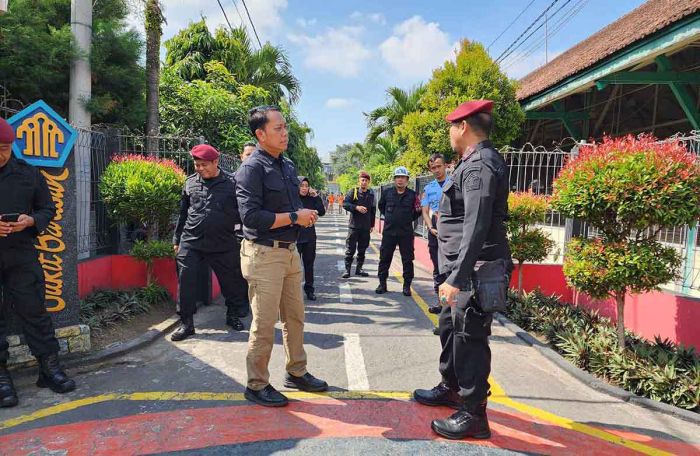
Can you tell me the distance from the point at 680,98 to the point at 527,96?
418 centimetres

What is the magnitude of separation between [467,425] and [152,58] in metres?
7.21

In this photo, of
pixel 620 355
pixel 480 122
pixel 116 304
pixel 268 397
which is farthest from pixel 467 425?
pixel 116 304

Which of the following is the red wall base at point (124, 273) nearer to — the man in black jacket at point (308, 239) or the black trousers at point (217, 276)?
the black trousers at point (217, 276)

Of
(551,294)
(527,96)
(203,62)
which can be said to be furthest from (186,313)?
(203,62)

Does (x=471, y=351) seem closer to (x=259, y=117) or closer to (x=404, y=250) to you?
(x=259, y=117)

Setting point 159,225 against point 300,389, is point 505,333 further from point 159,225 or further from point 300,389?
point 159,225

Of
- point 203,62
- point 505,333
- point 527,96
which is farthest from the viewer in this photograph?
point 203,62

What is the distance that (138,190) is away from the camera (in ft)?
17.2

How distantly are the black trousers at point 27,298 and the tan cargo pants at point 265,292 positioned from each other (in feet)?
5.29

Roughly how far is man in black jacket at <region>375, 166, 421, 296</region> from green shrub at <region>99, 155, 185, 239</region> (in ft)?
9.75

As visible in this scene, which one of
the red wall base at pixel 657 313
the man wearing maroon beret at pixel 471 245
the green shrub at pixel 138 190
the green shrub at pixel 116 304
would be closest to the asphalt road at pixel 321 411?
the man wearing maroon beret at pixel 471 245

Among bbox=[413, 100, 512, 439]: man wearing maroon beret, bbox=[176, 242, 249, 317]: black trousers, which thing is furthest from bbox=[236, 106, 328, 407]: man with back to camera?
bbox=[176, 242, 249, 317]: black trousers

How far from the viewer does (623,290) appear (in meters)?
4.12

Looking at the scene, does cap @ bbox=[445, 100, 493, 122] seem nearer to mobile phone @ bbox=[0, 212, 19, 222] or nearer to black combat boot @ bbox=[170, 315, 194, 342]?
mobile phone @ bbox=[0, 212, 19, 222]
